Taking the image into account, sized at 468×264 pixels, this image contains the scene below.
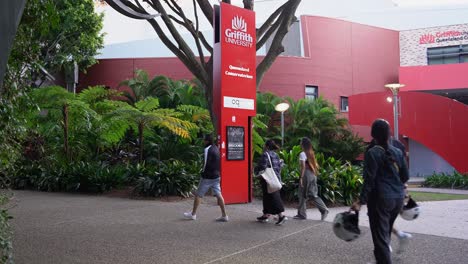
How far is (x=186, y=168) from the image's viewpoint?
1396 centimetres

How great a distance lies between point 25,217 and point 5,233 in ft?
19.9

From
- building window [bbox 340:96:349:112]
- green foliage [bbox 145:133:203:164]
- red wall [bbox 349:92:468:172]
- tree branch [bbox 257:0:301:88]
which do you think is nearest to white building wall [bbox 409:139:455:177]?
building window [bbox 340:96:349:112]

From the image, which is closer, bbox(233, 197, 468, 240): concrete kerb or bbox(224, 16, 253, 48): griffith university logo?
bbox(233, 197, 468, 240): concrete kerb

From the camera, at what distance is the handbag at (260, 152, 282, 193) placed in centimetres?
917

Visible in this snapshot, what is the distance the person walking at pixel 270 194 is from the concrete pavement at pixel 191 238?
0.78 feet

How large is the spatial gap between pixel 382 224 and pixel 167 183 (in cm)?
830

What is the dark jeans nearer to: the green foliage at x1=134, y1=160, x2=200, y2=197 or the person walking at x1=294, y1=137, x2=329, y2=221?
the person walking at x1=294, y1=137, x2=329, y2=221

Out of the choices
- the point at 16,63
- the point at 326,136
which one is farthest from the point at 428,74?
the point at 16,63

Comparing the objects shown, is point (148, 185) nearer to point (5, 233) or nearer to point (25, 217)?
point (25, 217)

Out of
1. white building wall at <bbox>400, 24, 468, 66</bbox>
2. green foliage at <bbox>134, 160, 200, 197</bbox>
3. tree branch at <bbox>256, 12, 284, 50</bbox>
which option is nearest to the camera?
green foliage at <bbox>134, 160, 200, 197</bbox>

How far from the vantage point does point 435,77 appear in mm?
31531

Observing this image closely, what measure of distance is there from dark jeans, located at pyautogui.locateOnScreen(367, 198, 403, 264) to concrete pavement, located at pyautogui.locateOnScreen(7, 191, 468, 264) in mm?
1326

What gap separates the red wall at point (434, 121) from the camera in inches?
949

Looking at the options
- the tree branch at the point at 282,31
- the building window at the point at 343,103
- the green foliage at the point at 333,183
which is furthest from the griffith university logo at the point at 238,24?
the building window at the point at 343,103
